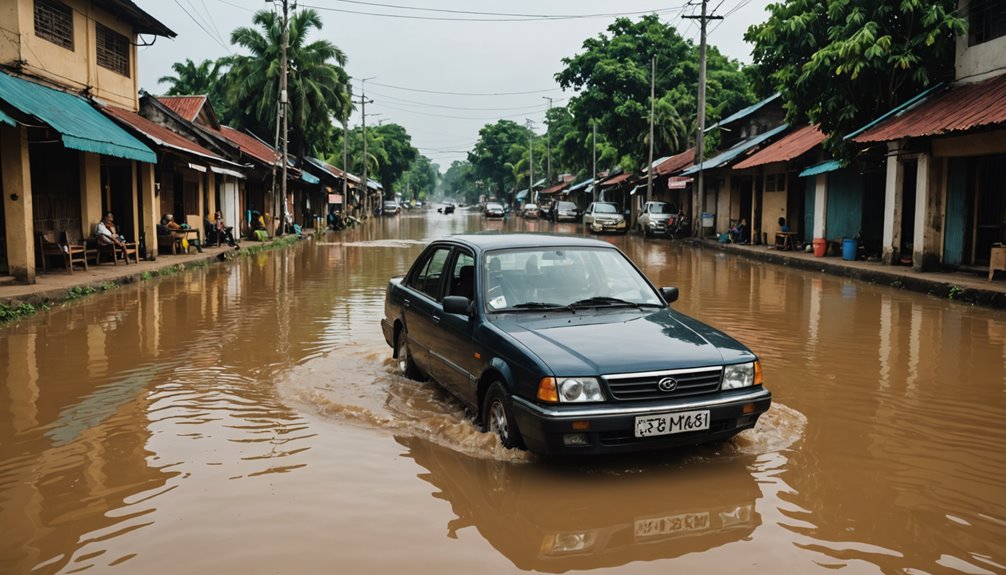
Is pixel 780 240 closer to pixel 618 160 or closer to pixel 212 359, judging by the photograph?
pixel 212 359

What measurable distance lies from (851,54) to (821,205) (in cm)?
726

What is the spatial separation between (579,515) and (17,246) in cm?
1346

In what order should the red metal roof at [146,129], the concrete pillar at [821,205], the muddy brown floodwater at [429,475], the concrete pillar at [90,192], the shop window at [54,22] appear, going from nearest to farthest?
the muddy brown floodwater at [429,475]
the shop window at [54,22]
the concrete pillar at [90,192]
the red metal roof at [146,129]
the concrete pillar at [821,205]

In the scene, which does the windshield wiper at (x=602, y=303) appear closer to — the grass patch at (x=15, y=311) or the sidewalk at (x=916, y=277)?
the grass patch at (x=15, y=311)

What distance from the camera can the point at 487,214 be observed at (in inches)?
2980

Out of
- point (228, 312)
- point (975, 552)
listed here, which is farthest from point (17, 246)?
point (975, 552)

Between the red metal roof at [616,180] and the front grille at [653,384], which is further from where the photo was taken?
the red metal roof at [616,180]

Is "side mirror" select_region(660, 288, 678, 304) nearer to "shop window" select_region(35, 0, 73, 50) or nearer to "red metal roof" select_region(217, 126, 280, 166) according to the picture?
"shop window" select_region(35, 0, 73, 50)

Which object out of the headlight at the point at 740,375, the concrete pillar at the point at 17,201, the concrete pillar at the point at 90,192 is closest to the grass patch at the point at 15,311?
the concrete pillar at the point at 17,201

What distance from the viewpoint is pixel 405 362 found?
8148 mm

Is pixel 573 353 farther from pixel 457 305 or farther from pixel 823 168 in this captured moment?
pixel 823 168

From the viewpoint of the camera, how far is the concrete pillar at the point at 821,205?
82.8 ft

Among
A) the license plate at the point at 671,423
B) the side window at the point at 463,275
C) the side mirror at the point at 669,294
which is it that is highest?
the side window at the point at 463,275

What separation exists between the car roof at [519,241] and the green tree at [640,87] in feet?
135
